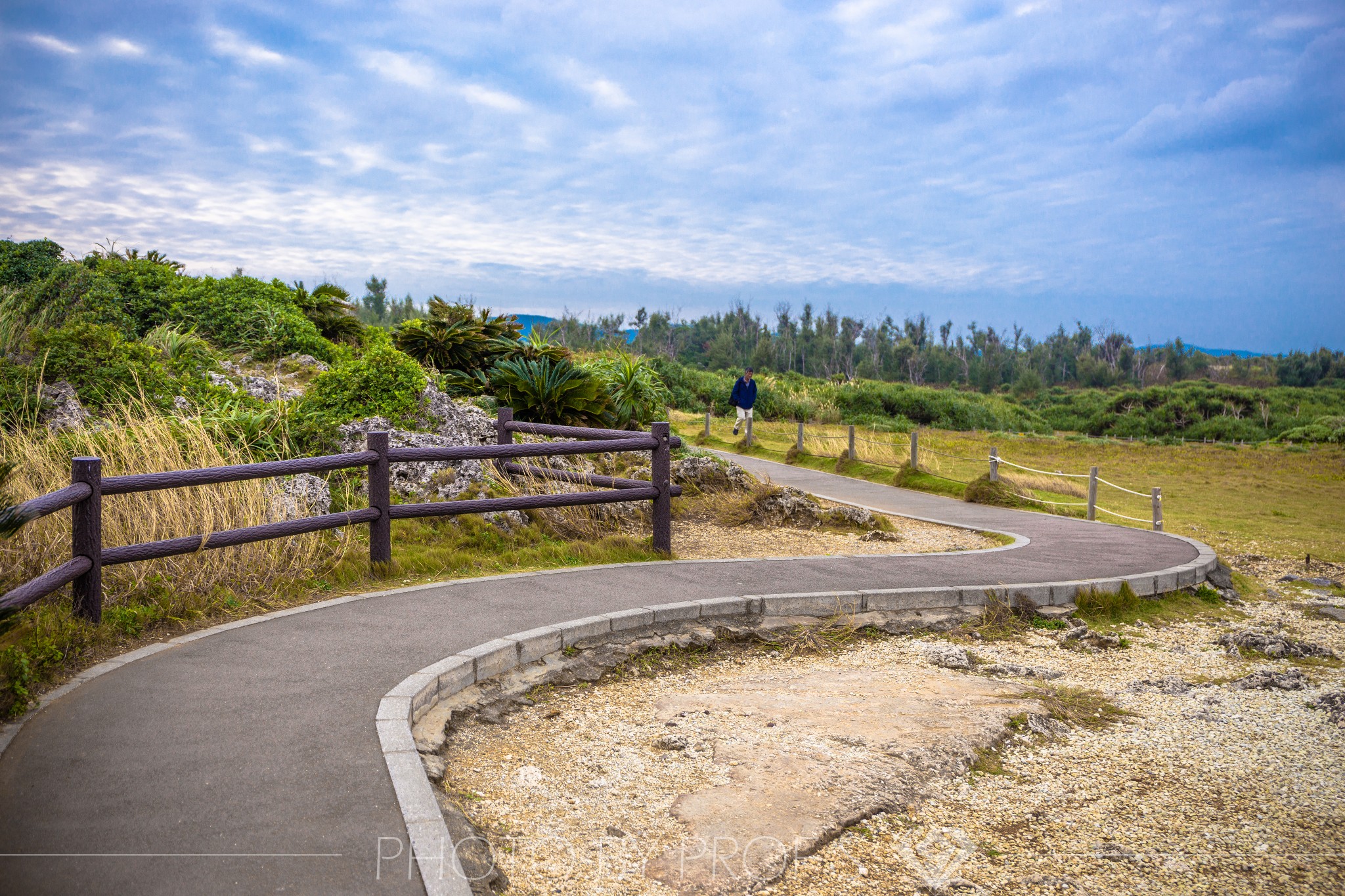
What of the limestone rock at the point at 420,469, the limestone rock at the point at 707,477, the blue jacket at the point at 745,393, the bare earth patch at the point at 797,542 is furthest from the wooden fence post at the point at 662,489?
the blue jacket at the point at 745,393

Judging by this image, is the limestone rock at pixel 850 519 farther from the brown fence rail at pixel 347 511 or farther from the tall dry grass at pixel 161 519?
the tall dry grass at pixel 161 519

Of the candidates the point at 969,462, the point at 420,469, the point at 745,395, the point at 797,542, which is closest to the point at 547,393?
the point at 420,469

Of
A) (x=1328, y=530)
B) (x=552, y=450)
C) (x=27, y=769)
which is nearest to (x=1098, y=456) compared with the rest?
(x=1328, y=530)

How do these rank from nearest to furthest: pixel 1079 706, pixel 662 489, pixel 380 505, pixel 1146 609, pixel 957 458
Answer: pixel 1079 706
pixel 380 505
pixel 1146 609
pixel 662 489
pixel 957 458

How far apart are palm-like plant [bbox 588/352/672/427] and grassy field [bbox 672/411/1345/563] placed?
5994 mm

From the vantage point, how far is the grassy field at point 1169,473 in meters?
16.6

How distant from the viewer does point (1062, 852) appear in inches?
153

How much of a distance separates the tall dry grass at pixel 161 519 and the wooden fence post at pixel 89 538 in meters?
0.36

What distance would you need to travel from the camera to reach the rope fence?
49.5 ft

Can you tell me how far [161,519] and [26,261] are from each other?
36.2ft

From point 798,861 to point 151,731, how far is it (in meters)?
3.01

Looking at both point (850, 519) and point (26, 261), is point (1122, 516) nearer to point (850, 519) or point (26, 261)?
point (850, 519)

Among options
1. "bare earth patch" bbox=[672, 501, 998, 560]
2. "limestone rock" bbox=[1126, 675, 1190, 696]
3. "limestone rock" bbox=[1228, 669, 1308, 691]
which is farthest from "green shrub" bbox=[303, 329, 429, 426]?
"limestone rock" bbox=[1228, 669, 1308, 691]

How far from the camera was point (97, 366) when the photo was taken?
30.8 ft
